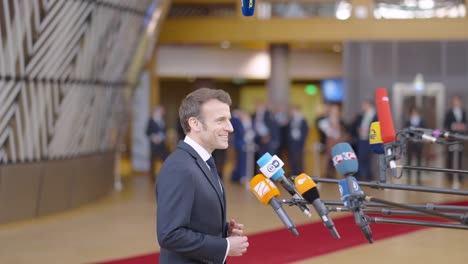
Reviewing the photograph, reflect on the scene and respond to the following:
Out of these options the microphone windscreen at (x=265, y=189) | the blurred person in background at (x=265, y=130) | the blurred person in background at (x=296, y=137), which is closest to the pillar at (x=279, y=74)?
the blurred person in background at (x=296, y=137)

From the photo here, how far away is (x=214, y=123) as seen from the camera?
11.9ft

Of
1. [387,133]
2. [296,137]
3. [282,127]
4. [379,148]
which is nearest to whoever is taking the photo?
[387,133]

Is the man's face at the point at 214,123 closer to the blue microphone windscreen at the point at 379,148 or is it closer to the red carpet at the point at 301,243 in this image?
the blue microphone windscreen at the point at 379,148

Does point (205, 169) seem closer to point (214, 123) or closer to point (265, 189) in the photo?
point (214, 123)

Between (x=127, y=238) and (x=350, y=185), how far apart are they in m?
7.10

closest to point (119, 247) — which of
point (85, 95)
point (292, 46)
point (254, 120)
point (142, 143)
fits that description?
point (85, 95)

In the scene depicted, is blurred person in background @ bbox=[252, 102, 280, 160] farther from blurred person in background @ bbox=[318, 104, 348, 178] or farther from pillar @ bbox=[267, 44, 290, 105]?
pillar @ bbox=[267, 44, 290, 105]

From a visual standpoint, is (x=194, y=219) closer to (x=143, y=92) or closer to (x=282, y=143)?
(x=282, y=143)

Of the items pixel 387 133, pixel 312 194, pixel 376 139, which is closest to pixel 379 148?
pixel 376 139

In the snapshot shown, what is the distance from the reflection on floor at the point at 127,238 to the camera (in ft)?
28.8

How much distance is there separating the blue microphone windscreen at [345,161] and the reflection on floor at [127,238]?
4.90 metres

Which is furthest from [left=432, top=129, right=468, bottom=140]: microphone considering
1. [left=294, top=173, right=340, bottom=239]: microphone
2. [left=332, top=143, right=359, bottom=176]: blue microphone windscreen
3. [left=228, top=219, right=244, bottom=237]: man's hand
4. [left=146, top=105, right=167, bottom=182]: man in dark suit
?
[left=146, top=105, right=167, bottom=182]: man in dark suit

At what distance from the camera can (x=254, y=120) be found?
1853 cm

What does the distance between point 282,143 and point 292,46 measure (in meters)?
5.10
